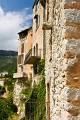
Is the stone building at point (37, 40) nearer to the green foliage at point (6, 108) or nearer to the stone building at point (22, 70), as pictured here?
the stone building at point (22, 70)

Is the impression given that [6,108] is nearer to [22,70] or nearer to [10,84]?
[10,84]

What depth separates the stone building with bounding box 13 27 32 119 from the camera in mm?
36750

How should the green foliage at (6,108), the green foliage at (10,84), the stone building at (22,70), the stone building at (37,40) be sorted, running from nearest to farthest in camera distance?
the stone building at (37,40) < the green foliage at (6,108) < the stone building at (22,70) < the green foliage at (10,84)

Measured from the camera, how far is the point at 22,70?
44.0 meters

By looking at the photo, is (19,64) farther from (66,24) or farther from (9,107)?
(66,24)

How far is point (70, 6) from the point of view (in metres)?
8.52

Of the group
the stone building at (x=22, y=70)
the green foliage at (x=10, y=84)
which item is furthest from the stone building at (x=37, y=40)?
the green foliage at (x=10, y=84)

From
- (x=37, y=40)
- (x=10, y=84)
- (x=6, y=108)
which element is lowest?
(x=6, y=108)

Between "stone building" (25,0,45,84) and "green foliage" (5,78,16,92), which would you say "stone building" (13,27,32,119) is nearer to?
"green foliage" (5,78,16,92)

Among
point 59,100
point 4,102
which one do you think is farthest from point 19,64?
point 59,100

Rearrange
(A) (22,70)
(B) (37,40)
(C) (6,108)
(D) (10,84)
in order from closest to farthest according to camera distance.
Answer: (B) (37,40), (C) (6,108), (A) (22,70), (D) (10,84)

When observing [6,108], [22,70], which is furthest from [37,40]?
[22,70]

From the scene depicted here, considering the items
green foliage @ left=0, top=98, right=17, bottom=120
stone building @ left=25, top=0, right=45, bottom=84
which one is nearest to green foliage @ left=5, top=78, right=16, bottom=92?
green foliage @ left=0, top=98, right=17, bottom=120

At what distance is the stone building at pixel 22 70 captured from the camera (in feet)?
121
